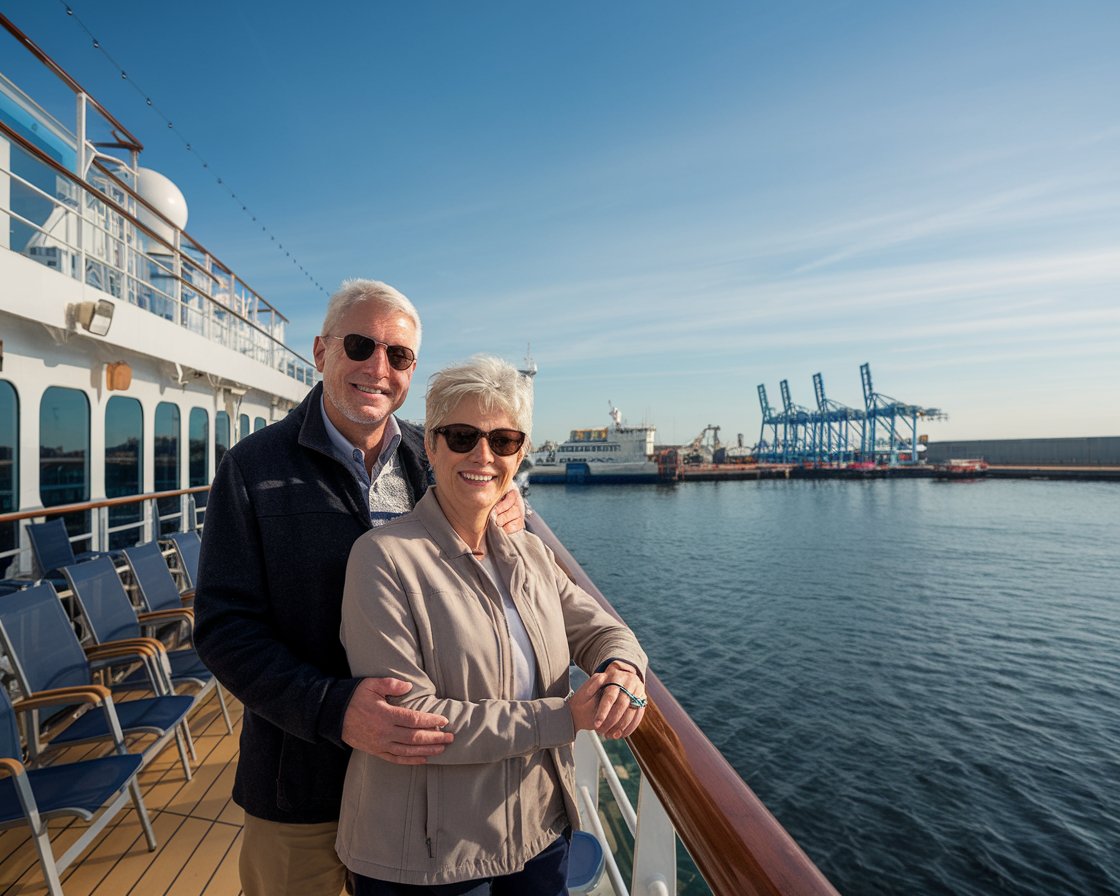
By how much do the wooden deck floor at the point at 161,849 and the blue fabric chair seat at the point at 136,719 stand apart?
27 cm

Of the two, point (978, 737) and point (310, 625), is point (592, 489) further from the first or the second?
point (310, 625)

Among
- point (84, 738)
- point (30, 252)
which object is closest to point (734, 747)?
point (84, 738)

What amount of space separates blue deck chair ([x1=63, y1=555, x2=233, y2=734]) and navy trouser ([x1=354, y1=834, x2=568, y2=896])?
6.95 feet

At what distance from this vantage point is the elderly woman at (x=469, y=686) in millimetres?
849

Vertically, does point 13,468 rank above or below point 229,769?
above

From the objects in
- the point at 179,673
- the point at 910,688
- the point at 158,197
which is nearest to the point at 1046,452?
the point at 910,688

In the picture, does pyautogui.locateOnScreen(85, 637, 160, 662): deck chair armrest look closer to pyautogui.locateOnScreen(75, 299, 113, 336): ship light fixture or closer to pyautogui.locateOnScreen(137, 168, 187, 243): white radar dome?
pyautogui.locateOnScreen(75, 299, 113, 336): ship light fixture

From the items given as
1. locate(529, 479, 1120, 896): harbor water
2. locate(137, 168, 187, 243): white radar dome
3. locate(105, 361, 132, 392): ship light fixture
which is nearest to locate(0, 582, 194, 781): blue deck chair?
locate(105, 361, 132, 392): ship light fixture

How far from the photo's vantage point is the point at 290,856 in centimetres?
104

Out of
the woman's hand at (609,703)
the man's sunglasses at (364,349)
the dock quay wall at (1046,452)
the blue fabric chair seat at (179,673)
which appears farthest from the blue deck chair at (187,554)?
the dock quay wall at (1046,452)

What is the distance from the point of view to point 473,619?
897mm

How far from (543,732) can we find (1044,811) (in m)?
8.63

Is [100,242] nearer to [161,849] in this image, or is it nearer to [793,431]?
[161,849]

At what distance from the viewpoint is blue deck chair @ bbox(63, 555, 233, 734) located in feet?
8.62
